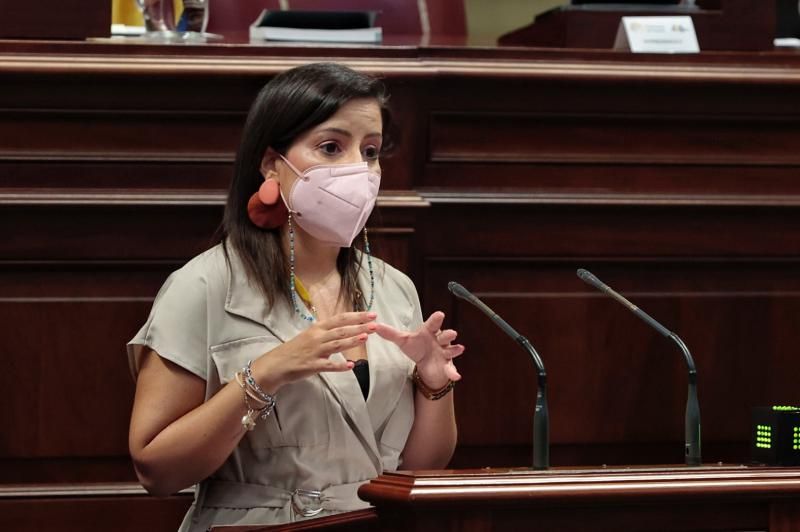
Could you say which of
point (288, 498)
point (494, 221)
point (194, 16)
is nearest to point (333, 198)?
point (288, 498)

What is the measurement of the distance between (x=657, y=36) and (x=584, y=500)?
4.57 feet

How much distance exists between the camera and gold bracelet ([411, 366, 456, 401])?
7.21 ft

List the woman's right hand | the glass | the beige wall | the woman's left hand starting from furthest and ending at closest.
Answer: the beige wall < the glass < the woman's left hand < the woman's right hand

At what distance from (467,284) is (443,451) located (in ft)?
1.50

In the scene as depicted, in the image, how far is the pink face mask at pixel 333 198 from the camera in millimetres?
2137

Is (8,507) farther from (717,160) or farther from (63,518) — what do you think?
(717,160)

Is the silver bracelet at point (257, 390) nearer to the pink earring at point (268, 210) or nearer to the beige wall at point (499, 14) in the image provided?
the pink earring at point (268, 210)

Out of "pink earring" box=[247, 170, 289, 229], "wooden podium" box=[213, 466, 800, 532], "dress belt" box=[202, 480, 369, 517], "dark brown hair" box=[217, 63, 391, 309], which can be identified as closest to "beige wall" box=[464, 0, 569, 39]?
"dark brown hair" box=[217, 63, 391, 309]

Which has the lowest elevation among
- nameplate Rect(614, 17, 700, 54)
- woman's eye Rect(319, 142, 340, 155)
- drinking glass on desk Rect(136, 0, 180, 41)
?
woman's eye Rect(319, 142, 340, 155)

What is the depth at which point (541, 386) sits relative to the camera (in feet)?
6.18

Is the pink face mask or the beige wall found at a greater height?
the beige wall

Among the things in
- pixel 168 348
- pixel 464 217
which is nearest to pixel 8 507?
pixel 168 348

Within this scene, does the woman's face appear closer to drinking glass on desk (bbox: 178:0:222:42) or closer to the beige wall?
drinking glass on desk (bbox: 178:0:222:42)

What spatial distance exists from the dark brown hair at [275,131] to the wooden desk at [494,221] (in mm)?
294
